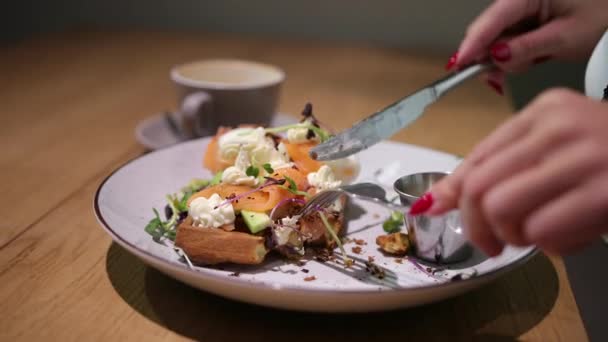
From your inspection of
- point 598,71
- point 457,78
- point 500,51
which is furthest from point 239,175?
point 598,71

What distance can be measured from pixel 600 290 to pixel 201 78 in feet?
3.22

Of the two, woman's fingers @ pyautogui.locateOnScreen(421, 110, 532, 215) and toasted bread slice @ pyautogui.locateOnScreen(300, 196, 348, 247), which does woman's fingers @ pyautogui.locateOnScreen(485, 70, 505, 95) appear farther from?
woman's fingers @ pyautogui.locateOnScreen(421, 110, 532, 215)

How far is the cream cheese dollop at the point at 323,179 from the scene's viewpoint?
37.7 inches

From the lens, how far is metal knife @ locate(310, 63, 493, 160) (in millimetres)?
935

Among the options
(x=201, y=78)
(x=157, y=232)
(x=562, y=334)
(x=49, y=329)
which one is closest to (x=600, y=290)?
(x=562, y=334)

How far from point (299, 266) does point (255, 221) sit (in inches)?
3.4

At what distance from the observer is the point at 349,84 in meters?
2.02

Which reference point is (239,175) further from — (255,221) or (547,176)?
(547,176)

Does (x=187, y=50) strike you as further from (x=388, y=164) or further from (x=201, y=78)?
(x=388, y=164)

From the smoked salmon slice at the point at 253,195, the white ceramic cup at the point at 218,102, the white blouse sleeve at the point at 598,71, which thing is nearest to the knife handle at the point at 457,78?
the white blouse sleeve at the point at 598,71

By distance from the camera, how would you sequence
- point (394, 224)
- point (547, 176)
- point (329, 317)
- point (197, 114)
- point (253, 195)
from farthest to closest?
point (197, 114)
point (394, 224)
point (253, 195)
point (329, 317)
point (547, 176)

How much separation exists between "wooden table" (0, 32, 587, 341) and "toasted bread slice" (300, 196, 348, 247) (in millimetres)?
143

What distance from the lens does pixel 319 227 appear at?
92cm

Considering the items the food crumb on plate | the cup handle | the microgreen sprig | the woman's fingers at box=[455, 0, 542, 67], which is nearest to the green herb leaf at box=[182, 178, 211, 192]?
the microgreen sprig
